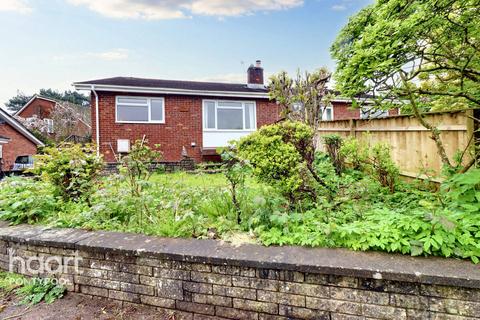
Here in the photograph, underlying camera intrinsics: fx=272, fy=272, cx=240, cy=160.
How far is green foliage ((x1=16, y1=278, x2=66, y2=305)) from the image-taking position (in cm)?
261

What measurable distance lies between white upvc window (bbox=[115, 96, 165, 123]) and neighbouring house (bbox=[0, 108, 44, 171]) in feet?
40.2

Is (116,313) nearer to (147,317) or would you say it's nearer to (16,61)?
(147,317)

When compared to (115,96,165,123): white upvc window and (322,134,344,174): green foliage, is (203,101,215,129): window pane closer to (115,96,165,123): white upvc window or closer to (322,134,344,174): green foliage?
(115,96,165,123): white upvc window

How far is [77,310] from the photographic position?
2439mm

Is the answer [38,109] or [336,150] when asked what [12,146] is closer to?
[38,109]

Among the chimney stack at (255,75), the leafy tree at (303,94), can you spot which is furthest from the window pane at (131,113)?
the leafy tree at (303,94)

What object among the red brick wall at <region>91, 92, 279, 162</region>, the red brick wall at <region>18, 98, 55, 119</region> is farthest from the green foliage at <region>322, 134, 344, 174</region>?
the red brick wall at <region>18, 98, 55, 119</region>

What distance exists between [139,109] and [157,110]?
749 mm

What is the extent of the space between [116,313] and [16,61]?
72.1 feet

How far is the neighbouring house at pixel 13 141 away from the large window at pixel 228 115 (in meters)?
14.5

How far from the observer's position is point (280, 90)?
18.7 ft

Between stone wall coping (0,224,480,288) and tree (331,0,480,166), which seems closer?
stone wall coping (0,224,480,288)

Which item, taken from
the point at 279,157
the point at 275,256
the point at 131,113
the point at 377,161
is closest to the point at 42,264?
the point at 275,256

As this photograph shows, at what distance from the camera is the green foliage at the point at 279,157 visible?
2.95 meters
